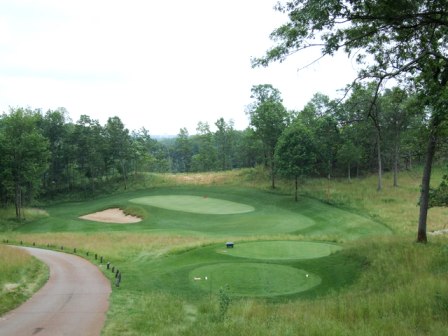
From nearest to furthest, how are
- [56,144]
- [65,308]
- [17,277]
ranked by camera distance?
[65,308] < [17,277] < [56,144]

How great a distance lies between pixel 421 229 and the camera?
19.7m

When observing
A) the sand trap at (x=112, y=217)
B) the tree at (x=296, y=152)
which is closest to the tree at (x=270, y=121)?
the tree at (x=296, y=152)

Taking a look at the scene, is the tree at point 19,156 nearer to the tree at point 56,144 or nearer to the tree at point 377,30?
the tree at point 56,144

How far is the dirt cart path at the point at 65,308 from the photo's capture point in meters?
12.3

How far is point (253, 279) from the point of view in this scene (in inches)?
689

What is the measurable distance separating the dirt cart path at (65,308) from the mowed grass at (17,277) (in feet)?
1.37

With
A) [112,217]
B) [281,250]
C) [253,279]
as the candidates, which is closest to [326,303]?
[253,279]

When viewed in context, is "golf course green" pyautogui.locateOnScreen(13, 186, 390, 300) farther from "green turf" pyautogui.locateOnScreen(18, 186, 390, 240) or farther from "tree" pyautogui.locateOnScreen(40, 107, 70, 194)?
"tree" pyautogui.locateOnScreen(40, 107, 70, 194)

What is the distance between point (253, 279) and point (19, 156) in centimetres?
5376

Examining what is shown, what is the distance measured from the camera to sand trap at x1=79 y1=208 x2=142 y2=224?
49522 mm

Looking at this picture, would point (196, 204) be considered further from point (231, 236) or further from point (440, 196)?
point (440, 196)

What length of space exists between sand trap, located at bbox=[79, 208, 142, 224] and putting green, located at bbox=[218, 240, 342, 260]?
2566 centimetres

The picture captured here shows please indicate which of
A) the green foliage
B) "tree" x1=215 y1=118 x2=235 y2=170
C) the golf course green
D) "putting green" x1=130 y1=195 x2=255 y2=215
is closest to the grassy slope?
the golf course green

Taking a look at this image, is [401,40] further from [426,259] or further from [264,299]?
[264,299]
